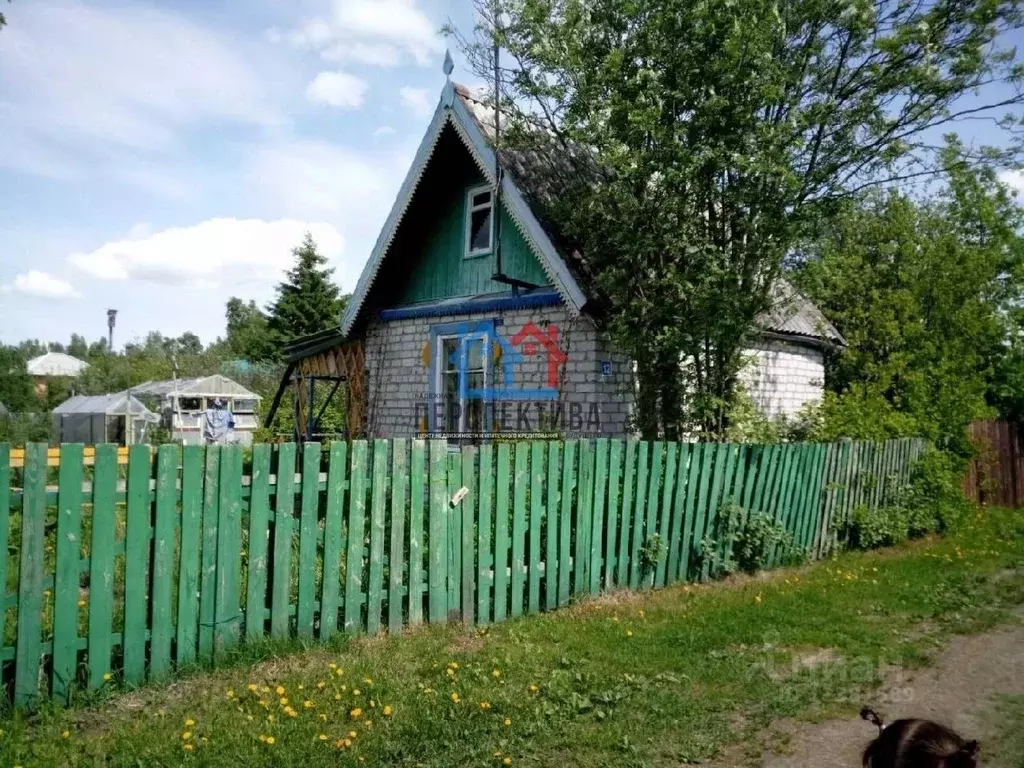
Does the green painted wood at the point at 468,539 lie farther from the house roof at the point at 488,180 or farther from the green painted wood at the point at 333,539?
the house roof at the point at 488,180

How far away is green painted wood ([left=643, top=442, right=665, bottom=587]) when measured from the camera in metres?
7.21

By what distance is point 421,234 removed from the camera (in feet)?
45.5

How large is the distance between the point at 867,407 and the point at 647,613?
6716mm

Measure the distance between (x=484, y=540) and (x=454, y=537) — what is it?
0.28 meters

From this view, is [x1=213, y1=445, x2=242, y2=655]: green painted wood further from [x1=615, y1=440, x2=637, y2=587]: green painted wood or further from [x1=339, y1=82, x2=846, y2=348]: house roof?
[x1=339, y1=82, x2=846, y2=348]: house roof

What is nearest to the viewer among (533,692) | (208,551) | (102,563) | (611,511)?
(102,563)

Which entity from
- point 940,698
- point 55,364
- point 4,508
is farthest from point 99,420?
point 55,364

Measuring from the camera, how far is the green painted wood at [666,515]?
7.32 metres

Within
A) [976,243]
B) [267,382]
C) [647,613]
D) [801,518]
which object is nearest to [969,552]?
[801,518]

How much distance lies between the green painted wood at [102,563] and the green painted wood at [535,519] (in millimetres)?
3152

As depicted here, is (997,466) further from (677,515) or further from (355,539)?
(355,539)

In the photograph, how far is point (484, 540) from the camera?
6020 millimetres

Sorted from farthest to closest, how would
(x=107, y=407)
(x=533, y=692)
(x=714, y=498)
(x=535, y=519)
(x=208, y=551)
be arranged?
(x=107, y=407) < (x=714, y=498) < (x=535, y=519) < (x=208, y=551) < (x=533, y=692)

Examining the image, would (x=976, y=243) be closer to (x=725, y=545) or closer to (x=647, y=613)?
(x=725, y=545)
